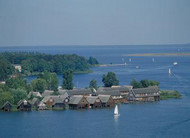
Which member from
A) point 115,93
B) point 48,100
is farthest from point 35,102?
point 115,93

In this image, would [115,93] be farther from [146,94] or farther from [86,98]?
[86,98]

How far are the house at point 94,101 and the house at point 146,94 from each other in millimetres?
1856

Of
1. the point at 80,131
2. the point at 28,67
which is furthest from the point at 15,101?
the point at 28,67

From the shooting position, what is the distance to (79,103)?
748 inches

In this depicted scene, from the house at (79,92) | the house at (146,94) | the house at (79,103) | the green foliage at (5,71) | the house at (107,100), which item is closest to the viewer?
the house at (79,103)

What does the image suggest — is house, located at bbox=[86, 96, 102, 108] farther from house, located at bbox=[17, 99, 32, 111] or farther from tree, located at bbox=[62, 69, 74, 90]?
tree, located at bbox=[62, 69, 74, 90]

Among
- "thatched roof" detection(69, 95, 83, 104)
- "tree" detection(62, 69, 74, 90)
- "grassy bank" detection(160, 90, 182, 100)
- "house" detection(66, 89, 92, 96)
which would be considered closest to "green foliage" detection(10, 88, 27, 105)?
"thatched roof" detection(69, 95, 83, 104)

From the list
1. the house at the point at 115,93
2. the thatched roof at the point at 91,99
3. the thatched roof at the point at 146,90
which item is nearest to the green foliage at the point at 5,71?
the house at the point at 115,93

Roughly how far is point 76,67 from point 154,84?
16.9 m

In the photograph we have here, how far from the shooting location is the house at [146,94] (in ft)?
67.9

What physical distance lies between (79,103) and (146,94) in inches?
120

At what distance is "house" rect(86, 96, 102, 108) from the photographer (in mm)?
19172

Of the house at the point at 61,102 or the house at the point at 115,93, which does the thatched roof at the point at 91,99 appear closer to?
the house at the point at 61,102

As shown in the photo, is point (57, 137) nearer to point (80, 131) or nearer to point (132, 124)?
point (80, 131)
